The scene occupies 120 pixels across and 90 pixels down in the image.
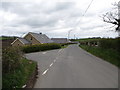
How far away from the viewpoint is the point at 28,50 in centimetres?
3947

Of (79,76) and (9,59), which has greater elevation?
(9,59)

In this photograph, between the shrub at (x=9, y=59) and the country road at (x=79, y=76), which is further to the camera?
the shrub at (x=9, y=59)

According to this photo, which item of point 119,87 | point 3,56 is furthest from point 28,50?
point 119,87

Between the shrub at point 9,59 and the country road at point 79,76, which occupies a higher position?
the shrub at point 9,59

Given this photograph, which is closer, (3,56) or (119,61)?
(3,56)

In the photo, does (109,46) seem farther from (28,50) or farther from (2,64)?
(28,50)

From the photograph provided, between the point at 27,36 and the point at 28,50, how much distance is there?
94.9ft

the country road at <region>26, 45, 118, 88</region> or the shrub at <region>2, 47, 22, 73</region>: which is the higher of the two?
the shrub at <region>2, 47, 22, 73</region>

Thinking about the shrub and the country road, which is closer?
the country road

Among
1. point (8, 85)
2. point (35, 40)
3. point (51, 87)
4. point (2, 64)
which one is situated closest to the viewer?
point (8, 85)

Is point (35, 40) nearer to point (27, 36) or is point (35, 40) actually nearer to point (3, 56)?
point (27, 36)

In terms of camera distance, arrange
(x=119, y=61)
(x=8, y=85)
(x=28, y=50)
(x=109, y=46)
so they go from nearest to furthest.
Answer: (x=8, y=85) < (x=119, y=61) < (x=109, y=46) < (x=28, y=50)

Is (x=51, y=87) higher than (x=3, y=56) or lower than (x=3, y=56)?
lower

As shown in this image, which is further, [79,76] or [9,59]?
[79,76]
